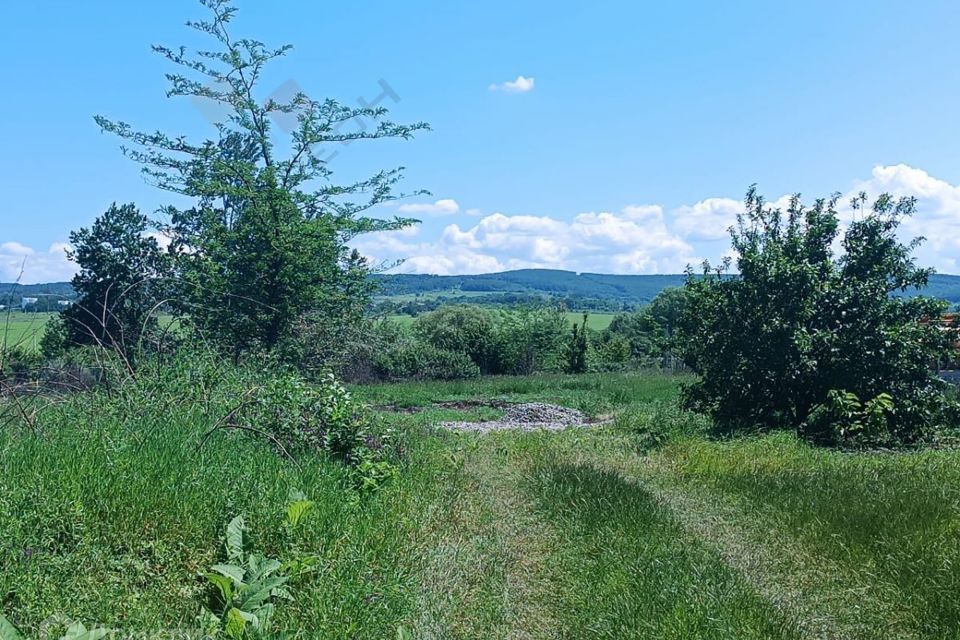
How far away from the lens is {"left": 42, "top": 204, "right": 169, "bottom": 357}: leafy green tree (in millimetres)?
6738

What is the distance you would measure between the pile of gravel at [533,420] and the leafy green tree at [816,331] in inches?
135

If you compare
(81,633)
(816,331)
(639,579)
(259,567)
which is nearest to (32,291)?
(259,567)

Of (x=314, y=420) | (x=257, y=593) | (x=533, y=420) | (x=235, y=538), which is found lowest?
(x=533, y=420)

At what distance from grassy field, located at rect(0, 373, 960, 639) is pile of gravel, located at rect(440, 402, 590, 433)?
642 centimetres

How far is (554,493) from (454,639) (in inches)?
123

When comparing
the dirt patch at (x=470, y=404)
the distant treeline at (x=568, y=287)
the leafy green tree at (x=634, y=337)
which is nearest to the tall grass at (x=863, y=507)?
the dirt patch at (x=470, y=404)

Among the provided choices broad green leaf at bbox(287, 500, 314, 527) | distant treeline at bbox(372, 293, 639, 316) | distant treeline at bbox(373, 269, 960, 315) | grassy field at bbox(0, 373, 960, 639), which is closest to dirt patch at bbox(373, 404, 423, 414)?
distant treeline at bbox(372, 293, 639, 316)

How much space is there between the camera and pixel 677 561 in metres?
4.95

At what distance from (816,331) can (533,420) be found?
6281 millimetres

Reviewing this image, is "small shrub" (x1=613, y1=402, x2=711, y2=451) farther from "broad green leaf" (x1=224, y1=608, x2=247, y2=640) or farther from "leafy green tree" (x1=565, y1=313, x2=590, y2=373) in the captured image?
"leafy green tree" (x1=565, y1=313, x2=590, y2=373)

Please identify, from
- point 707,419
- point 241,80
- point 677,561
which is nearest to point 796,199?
point 707,419

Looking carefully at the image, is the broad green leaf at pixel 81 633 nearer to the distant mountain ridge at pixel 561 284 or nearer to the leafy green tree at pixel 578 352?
the leafy green tree at pixel 578 352

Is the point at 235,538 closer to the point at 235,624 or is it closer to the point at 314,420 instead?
the point at 235,624

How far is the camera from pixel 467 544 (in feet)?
17.5
